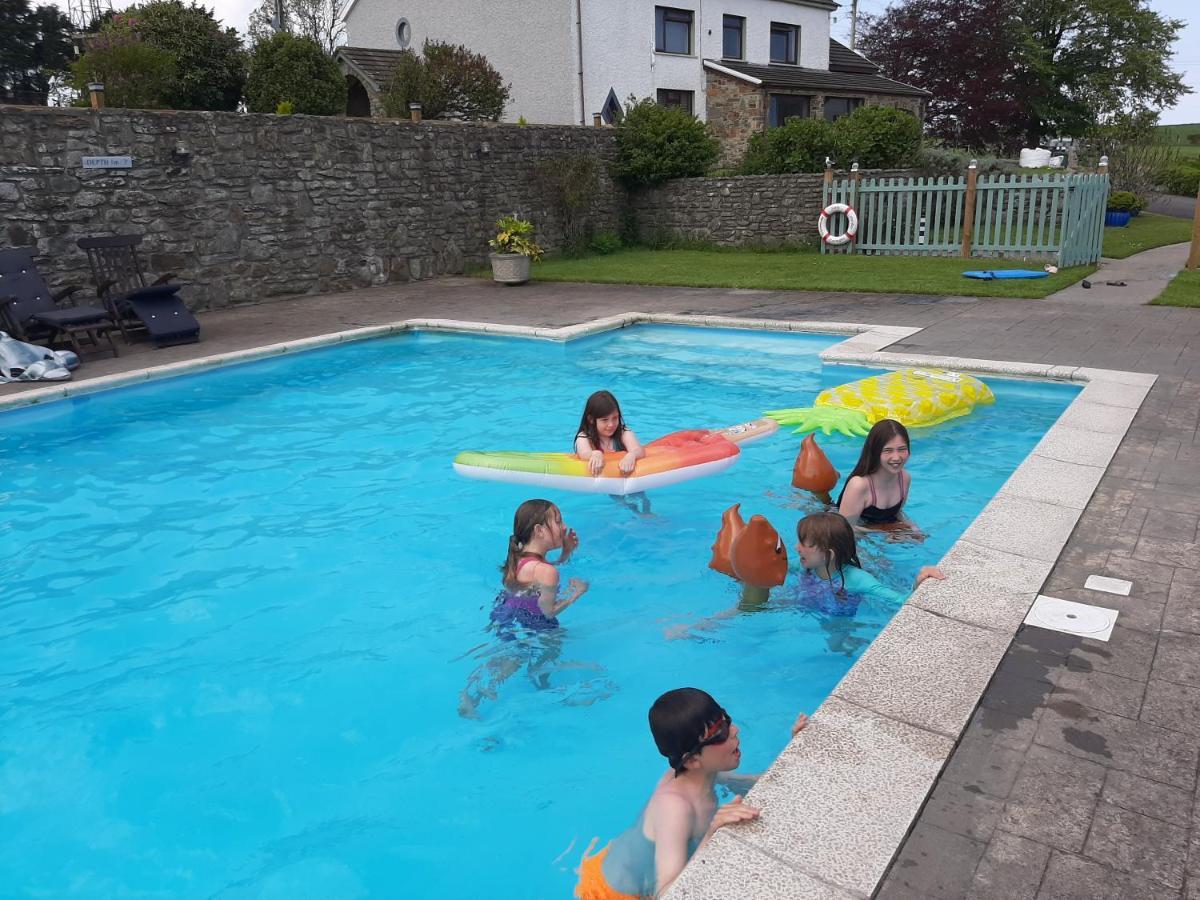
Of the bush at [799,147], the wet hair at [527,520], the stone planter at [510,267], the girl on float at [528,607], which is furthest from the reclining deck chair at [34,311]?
the bush at [799,147]

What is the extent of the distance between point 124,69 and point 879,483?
16944 mm

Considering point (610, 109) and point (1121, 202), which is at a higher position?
point (610, 109)

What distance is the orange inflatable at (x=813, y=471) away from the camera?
573 cm

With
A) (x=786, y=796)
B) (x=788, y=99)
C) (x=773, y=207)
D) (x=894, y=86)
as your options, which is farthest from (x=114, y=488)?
(x=894, y=86)

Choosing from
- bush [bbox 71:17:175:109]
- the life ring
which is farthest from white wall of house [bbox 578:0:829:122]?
bush [bbox 71:17:175:109]

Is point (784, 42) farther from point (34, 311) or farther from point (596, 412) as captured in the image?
point (596, 412)

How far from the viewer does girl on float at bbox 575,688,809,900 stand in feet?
8.26

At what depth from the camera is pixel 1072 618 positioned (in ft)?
11.7

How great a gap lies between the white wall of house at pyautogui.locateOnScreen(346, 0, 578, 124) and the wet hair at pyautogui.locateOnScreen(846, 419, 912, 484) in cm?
2239

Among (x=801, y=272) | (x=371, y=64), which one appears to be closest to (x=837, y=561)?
(x=801, y=272)

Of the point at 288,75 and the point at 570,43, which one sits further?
the point at 570,43

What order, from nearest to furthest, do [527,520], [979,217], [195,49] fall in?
[527,520]
[979,217]
[195,49]

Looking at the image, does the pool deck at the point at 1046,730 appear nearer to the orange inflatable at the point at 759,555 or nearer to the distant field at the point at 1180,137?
the orange inflatable at the point at 759,555

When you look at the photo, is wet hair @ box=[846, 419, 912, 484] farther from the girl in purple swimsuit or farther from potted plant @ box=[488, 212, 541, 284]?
potted plant @ box=[488, 212, 541, 284]
